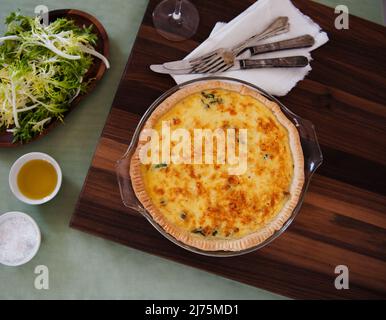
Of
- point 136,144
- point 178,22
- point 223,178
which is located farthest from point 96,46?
point 223,178

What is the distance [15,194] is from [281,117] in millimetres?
1372

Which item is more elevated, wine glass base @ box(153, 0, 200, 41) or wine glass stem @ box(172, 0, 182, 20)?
wine glass stem @ box(172, 0, 182, 20)

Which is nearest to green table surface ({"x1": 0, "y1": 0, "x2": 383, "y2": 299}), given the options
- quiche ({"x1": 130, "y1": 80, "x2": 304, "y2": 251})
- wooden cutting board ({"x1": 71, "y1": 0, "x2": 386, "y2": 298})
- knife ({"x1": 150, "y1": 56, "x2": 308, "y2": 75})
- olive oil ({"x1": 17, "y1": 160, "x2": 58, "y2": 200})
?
olive oil ({"x1": 17, "y1": 160, "x2": 58, "y2": 200})

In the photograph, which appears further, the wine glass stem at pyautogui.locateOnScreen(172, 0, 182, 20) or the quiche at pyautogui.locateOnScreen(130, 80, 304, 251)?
the wine glass stem at pyautogui.locateOnScreen(172, 0, 182, 20)

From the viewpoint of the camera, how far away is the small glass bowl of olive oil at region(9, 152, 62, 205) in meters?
2.35

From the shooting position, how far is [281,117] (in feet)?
7.25

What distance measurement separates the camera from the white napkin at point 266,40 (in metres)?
2.31

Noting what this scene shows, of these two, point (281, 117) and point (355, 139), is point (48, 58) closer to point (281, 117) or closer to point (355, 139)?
point (281, 117)

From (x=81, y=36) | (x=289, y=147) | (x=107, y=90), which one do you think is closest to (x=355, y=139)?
(x=289, y=147)

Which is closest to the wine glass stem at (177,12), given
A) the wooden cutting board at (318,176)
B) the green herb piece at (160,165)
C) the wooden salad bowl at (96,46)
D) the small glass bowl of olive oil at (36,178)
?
the wooden cutting board at (318,176)

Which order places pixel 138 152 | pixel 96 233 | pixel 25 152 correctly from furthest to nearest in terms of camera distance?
pixel 25 152, pixel 96 233, pixel 138 152

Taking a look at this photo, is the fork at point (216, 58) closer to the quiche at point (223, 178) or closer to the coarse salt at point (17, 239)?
the quiche at point (223, 178)

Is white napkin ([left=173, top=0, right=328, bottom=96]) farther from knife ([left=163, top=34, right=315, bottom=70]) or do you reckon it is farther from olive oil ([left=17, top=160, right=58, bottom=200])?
olive oil ([left=17, top=160, right=58, bottom=200])

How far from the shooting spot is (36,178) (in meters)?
2.40
